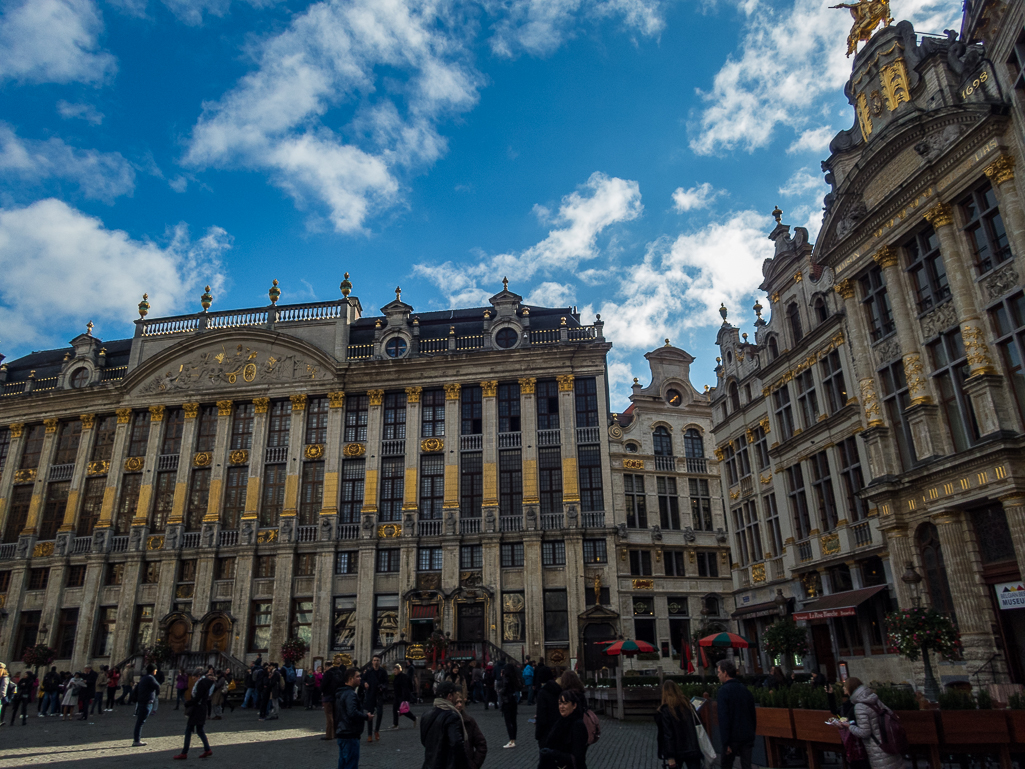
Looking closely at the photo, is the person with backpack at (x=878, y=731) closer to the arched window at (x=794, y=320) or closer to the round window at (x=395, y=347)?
the arched window at (x=794, y=320)

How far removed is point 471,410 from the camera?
1651 inches

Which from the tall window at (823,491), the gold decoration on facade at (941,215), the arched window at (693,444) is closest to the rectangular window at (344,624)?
the arched window at (693,444)

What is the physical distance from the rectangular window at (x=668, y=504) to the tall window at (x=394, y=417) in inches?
579

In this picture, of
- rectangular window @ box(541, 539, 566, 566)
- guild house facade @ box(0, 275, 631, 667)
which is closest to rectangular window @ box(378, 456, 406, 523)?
guild house facade @ box(0, 275, 631, 667)

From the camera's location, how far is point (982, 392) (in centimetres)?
1919

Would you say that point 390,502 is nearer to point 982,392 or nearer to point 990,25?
point 982,392

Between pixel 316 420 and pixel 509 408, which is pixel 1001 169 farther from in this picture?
pixel 316 420

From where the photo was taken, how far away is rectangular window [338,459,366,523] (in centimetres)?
4015

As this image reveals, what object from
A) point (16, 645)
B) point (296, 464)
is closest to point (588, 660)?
point (296, 464)

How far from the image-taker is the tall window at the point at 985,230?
19844 mm

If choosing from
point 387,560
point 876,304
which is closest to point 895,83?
point 876,304

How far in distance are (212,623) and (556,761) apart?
3612 centimetres

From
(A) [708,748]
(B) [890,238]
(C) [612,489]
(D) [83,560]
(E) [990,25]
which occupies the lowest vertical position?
(A) [708,748]

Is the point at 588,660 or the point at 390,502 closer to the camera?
the point at 588,660
